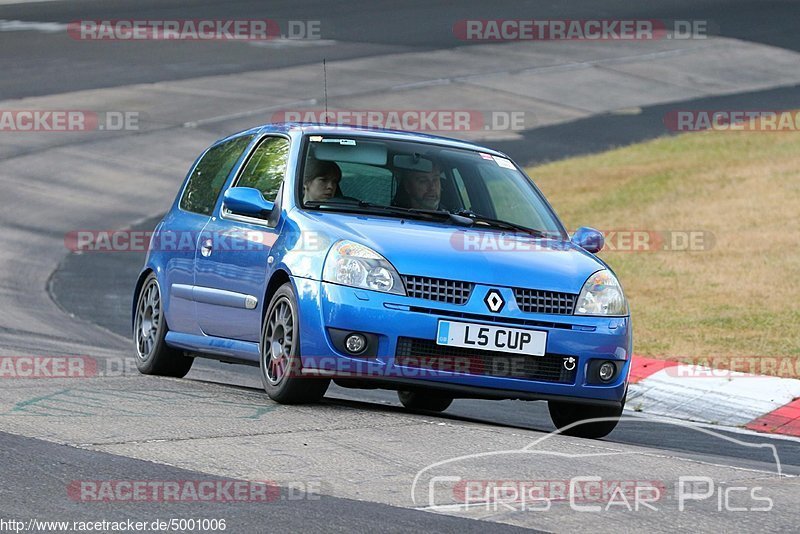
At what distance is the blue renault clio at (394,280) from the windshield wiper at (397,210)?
0.04 ft

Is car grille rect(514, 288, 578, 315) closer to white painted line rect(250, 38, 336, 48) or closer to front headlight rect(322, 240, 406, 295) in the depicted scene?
front headlight rect(322, 240, 406, 295)

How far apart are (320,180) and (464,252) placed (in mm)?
1216

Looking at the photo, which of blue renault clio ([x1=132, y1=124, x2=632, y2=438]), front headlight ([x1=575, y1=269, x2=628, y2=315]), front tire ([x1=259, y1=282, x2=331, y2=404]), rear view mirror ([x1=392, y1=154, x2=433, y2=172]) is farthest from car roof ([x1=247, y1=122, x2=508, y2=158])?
front headlight ([x1=575, y1=269, x2=628, y2=315])

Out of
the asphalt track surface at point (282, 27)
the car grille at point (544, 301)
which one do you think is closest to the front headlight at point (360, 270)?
the car grille at point (544, 301)

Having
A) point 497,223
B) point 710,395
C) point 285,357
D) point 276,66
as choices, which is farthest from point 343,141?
point 276,66

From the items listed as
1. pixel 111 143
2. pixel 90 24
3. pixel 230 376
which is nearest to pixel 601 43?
pixel 90 24

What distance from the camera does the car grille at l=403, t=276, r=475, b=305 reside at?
310 inches

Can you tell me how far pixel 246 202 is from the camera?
28.5 ft

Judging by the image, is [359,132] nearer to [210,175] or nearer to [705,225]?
[210,175]

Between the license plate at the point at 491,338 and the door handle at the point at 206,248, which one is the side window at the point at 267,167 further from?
the license plate at the point at 491,338

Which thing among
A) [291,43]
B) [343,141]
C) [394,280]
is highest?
[291,43]

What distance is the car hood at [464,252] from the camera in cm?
794

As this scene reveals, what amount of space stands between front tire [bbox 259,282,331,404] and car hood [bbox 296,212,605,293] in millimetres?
454

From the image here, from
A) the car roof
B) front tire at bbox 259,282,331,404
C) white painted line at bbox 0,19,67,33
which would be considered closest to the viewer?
front tire at bbox 259,282,331,404
